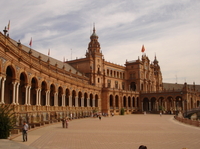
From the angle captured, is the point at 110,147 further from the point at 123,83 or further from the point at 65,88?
the point at 123,83

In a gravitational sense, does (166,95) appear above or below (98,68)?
below

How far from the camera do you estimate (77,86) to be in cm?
5303

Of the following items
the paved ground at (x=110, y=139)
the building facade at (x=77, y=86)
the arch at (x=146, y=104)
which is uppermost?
the building facade at (x=77, y=86)

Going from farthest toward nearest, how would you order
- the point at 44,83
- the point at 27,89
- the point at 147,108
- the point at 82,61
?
the point at 147,108 → the point at 82,61 → the point at 44,83 → the point at 27,89

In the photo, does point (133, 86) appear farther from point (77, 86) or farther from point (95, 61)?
point (77, 86)

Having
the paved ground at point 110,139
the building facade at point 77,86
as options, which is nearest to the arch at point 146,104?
the building facade at point 77,86

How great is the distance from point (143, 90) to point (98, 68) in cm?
2529

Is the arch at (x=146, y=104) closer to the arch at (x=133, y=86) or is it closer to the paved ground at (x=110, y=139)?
the arch at (x=133, y=86)

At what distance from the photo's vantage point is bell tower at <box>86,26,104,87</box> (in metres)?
77.2

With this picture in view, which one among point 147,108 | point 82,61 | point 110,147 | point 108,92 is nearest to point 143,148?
point 110,147

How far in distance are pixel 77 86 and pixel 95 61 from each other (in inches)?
1072

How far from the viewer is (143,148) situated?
736cm

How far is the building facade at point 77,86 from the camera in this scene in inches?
1049

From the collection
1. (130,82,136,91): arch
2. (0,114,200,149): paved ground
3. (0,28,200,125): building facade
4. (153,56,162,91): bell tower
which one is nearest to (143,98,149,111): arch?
(0,28,200,125): building facade
